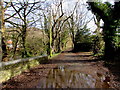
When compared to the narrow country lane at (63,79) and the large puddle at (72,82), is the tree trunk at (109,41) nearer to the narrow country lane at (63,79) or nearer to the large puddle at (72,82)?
the narrow country lane at (63,79)

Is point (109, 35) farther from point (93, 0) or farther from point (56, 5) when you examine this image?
point (56, 5)

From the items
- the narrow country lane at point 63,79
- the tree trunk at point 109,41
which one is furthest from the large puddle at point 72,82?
the tree trunk at point 109,41

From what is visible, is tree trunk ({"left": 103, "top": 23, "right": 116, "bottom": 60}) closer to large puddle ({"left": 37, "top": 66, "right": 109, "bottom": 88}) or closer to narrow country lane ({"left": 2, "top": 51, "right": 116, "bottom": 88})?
narrow country lane ({"left": 2, "top": 51, "right": 116, "bottom": 88})

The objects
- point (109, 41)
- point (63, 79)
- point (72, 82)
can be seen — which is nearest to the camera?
point (72, 82)

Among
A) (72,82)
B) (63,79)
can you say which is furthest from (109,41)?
(72,82)

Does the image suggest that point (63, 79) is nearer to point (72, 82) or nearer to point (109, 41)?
point (72, 82)

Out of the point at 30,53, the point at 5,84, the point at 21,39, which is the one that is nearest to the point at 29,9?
the point at 21,39

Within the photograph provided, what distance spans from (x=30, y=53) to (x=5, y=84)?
8.50 meters

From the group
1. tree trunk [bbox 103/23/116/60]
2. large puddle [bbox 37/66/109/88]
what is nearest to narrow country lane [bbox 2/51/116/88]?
large puddle [bbox 37/66/109/88]

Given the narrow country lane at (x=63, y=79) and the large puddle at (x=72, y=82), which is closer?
the large puddle at (x=72, y=82)

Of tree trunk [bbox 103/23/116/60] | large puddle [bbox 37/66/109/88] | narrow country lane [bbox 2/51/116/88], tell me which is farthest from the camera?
tree trunk [bbox 103/23/116/60]

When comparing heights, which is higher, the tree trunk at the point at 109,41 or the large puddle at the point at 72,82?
the tree trunk at the point at 109,41

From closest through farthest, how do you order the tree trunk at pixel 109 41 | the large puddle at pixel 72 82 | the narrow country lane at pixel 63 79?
the large puddle at pixel 72 82
the narrow country lane at pixel 63 79
the tree trunk at pixel 109 41

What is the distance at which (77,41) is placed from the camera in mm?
28141
